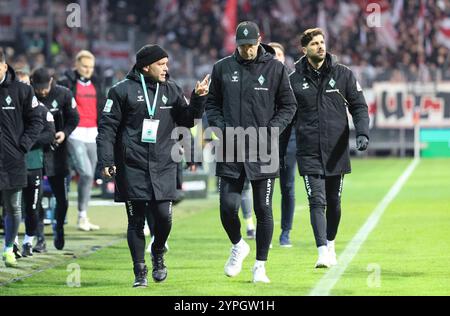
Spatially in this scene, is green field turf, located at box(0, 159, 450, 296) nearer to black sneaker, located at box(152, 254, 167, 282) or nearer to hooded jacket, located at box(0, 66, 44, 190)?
black sneaker, located at box(152, 254, 167, 282)

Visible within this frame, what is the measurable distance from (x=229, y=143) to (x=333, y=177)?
1.83m

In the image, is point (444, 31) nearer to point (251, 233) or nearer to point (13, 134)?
point (251, 233)

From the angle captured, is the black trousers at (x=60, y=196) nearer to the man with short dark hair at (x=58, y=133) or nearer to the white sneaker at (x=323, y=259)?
the man with short dark hair at (x=58, y=133)

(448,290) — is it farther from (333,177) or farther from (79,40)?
(79,40)

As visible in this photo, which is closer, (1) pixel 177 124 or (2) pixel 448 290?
(2) pixel 448 290

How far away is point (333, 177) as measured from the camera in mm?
13180

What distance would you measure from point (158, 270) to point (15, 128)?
→ 7.92ft

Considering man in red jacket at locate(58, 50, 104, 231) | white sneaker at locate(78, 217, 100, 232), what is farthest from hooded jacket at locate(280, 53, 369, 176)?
white sneaker at locate(78, 217, 100, 232)

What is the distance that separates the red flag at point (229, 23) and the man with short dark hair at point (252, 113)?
25.1m

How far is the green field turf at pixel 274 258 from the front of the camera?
1141 centimetres

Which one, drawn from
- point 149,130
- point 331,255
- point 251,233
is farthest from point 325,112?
A: point 251,233

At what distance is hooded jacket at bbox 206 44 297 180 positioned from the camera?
38.5 ft

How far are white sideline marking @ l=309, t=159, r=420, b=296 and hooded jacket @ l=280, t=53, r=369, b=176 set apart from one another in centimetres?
101
